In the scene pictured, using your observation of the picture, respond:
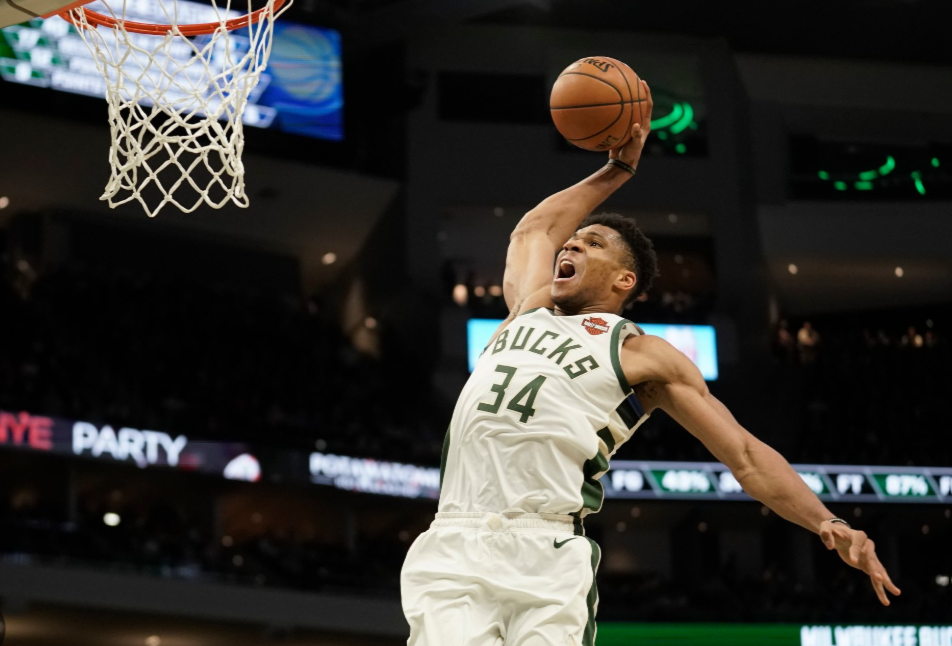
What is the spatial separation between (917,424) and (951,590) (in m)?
2.80

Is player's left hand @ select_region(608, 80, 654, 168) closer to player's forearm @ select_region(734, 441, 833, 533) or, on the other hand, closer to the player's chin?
the player's chin

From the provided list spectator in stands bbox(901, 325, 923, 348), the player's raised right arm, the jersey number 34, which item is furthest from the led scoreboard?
the jersey number 34

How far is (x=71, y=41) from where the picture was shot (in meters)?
15.6

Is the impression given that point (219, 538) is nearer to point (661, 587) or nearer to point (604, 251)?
point (661, 587)

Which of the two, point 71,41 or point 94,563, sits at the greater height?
point 71,41

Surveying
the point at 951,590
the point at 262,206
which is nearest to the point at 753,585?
the point at 951,590

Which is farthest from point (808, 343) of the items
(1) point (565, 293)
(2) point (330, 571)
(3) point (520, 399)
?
(3) point (520, 399)

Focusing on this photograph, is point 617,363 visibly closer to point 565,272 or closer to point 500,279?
point 565,272

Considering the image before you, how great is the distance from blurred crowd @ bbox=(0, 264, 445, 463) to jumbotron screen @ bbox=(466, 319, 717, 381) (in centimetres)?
117

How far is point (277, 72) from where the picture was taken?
58.3 feet

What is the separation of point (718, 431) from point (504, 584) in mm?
638

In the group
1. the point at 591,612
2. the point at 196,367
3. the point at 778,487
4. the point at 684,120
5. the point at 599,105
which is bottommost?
the point at 591,612

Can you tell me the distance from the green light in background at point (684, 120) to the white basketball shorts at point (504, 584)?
17641 mm

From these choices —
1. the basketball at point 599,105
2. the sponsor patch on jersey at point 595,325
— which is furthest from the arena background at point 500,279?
the sponsor patch on jersey at point 595,325
